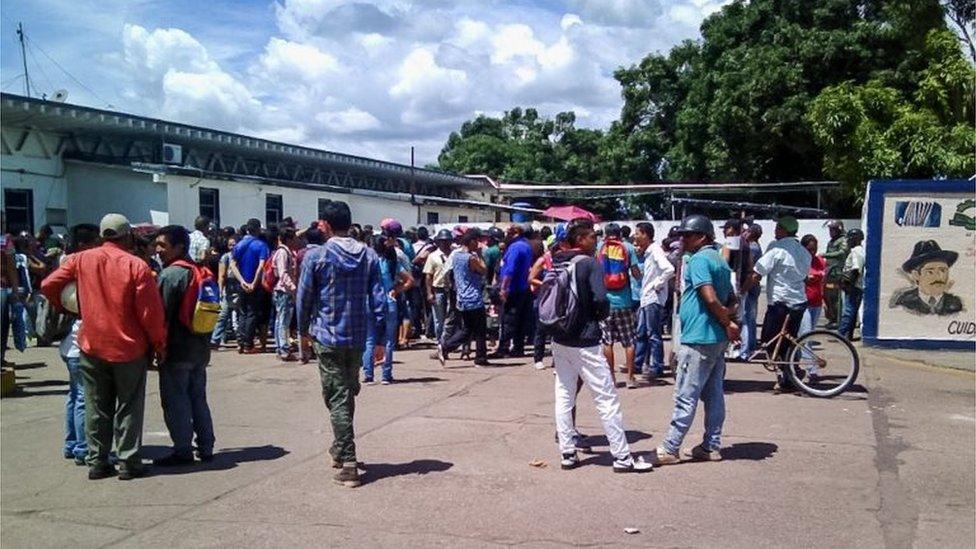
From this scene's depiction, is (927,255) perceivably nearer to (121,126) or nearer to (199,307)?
(199,307)

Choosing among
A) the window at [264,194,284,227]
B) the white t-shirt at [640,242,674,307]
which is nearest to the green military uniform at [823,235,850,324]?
the white t-shirt at [640,242,674,307]

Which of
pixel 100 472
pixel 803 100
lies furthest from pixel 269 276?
pixel 803 100

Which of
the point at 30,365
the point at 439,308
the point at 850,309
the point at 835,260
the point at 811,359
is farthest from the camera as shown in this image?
the point at 835,260

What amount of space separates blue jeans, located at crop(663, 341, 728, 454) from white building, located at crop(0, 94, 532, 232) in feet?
55.5

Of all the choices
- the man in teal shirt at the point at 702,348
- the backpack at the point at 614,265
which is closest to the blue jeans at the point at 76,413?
the man in teal shirt at the point at 702,348

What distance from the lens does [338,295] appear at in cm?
641

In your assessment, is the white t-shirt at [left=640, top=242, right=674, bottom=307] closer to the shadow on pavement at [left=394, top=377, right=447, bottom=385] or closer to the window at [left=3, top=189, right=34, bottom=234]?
the shadow on pavement at [left=394, top=377, right=447, bottom=385]

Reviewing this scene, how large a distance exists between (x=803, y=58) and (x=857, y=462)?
22.8m

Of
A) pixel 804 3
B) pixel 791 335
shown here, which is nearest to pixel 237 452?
pixel 791 335

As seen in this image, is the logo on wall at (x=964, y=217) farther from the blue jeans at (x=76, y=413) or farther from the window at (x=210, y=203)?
the window at (x=210, y=203)

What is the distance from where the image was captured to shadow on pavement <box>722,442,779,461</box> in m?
6.97

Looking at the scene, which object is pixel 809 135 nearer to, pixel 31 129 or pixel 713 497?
pixel 31 129

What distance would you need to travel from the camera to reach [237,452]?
24.1 feet

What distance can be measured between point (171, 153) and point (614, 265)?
17580 mm
